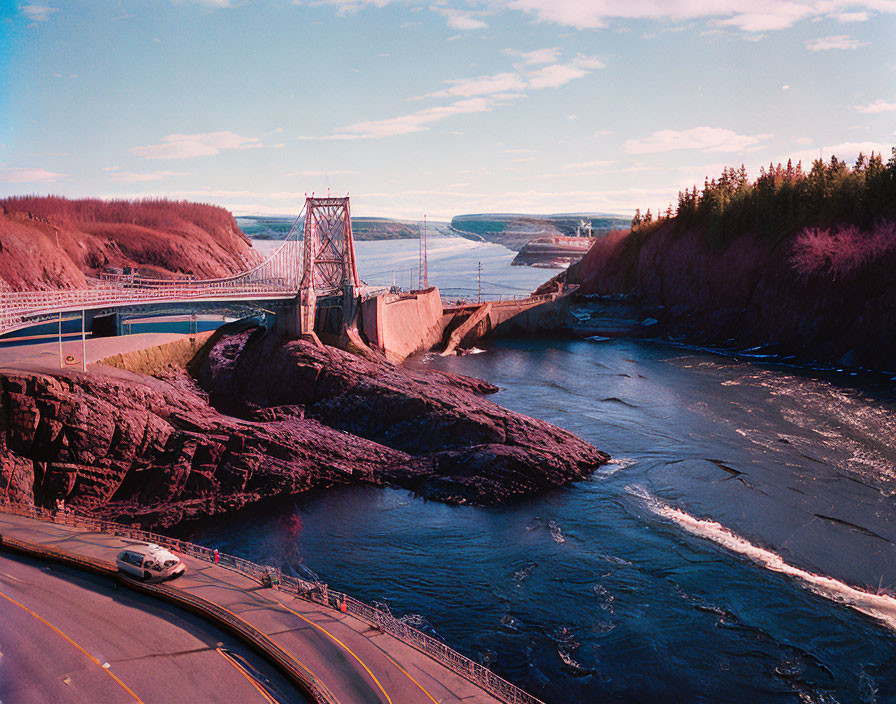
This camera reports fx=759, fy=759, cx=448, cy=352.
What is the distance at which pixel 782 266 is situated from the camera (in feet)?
306

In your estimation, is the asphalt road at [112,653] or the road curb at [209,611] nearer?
the asphalt road at [112,653]

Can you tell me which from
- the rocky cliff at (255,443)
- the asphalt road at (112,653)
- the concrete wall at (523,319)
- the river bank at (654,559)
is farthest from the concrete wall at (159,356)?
the concrete wall at (523,319)

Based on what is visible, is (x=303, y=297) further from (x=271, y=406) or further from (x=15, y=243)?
(x=15, y=243)

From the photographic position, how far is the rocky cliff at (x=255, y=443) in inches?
1499

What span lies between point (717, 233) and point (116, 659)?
103583mm

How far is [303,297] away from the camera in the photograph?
6550 centimetres

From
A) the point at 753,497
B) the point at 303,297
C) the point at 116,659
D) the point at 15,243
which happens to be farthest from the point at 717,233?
the point at 116,659

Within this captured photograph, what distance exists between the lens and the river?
85.0 ft

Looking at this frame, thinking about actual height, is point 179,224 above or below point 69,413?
above

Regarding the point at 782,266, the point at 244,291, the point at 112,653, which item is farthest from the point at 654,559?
the point at 782,266

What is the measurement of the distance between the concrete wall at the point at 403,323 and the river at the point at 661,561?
1013 inches

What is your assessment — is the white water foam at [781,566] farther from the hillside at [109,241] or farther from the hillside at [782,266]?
the hillside at [109,241]

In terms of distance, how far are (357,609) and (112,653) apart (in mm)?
8404

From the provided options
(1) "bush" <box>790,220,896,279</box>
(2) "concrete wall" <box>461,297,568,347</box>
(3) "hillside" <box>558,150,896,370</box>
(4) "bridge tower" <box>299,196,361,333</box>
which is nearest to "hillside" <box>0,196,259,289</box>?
(4) "bridge tower" <box>299,196,361,333</box>
